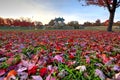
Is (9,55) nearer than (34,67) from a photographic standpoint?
No

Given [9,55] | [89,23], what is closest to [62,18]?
[89,23]

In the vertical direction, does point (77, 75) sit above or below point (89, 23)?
above

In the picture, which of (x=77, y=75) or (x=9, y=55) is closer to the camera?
(x=77, y=75)

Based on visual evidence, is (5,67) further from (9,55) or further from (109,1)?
(109,1)

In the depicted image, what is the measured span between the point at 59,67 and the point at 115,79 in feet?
2.58

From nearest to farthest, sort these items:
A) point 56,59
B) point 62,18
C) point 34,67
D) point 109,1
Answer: point 34,67
point 56,59
point 109,1
point 62,18

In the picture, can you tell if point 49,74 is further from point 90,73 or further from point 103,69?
point 103,69

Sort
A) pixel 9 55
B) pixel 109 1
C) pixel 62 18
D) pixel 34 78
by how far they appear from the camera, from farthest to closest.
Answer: pixel 62 18, pixel 109 1, pixel 9 55, pixel 34 78

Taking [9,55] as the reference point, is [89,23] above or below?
below

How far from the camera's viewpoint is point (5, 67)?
10.7ft

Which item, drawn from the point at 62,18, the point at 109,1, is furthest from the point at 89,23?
the point at 109,1

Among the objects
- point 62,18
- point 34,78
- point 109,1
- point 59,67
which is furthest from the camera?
point 62,18

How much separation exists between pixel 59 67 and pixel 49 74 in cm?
41

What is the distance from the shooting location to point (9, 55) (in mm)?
4156
